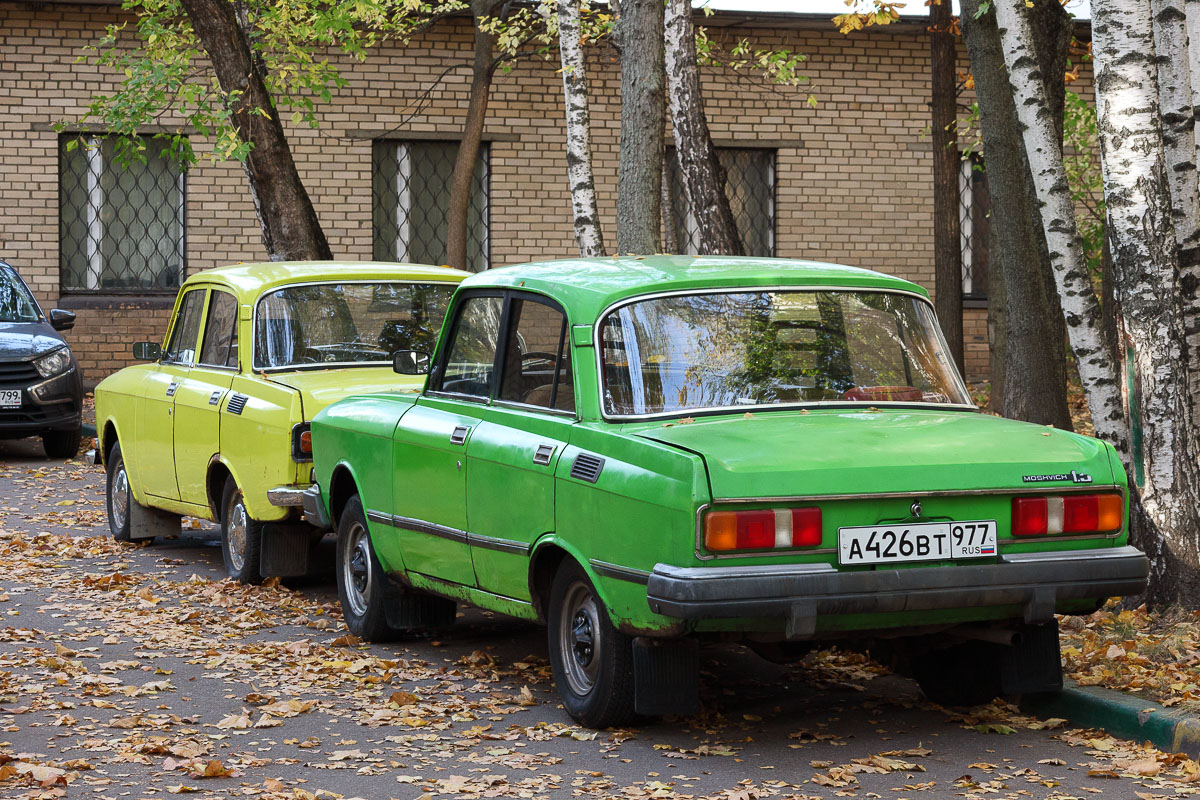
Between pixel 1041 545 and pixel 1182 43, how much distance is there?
11.6 feet

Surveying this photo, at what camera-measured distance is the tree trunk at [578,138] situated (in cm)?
1291

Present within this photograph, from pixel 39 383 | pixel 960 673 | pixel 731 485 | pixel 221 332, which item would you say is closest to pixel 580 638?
pixel 731 485

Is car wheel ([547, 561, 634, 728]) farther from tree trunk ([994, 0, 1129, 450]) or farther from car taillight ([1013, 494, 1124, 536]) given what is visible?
tree trunk ([994, 0, 1129, 450])

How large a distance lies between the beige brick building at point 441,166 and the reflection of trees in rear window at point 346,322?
40.1 feet

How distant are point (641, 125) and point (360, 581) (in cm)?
514

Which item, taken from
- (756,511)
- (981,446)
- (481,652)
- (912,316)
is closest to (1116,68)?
(912,316)

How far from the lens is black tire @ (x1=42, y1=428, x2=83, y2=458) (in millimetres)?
16547

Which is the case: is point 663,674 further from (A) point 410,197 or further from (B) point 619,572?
(A) point 410,197

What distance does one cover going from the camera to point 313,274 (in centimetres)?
955

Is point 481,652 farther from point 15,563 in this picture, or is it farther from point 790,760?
point 15,563

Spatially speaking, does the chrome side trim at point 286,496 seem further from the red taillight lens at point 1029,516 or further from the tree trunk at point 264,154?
the tree trunk at point 264,154

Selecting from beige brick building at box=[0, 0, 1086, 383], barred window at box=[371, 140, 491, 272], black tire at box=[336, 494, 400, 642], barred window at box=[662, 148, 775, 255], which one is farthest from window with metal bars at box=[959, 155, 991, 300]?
black tire at box=[336, 494, 400, 642]

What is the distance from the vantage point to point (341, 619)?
8477 millimetres

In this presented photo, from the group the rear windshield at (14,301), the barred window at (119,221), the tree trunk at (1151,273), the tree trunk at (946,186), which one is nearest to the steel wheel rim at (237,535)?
the tree trunk at (1151,273)
